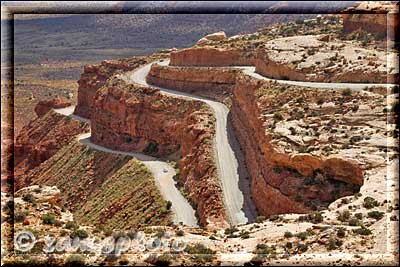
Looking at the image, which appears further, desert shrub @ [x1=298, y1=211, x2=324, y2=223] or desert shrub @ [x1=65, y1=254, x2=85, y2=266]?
desert shrub @ [x1=298, y1=211, x2=324, y2=223]

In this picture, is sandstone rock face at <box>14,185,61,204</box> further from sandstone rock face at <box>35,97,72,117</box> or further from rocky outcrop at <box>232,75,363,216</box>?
sandstone rock face at <box>35,97,72,117</box>

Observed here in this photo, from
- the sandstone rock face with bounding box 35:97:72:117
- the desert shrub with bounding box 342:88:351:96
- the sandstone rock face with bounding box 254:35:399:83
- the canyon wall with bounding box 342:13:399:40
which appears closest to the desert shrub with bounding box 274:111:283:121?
the desert shrub with bounding box 342:88:351:96

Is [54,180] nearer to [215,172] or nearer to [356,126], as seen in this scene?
[215,172]

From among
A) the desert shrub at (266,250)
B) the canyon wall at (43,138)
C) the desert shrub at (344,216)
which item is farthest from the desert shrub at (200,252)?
the canyon wall at (43,138)

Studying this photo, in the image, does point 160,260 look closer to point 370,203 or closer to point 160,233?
point 160,233

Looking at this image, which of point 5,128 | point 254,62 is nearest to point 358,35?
point 254,62

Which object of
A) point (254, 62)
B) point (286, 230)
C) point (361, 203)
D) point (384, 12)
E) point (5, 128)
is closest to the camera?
point (286, 230)

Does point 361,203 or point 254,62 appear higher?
point 254,62
